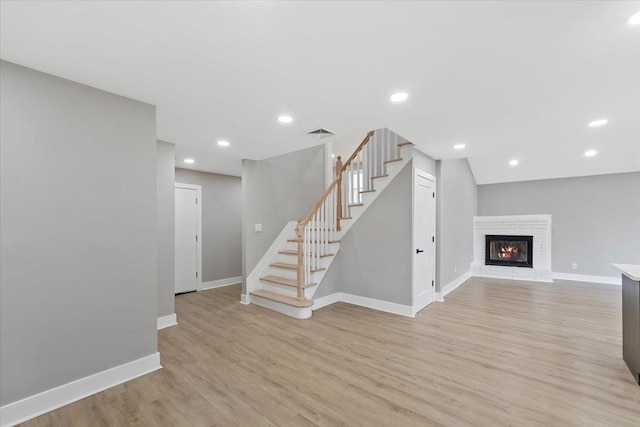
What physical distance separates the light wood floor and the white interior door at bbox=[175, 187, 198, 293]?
1.33 m

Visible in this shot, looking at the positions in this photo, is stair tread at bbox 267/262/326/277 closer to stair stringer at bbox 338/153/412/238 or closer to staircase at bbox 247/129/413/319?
staircase at bbox 247/129/413/319

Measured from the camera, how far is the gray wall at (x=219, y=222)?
18.3 ft

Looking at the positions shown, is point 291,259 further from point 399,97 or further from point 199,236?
point 399,97

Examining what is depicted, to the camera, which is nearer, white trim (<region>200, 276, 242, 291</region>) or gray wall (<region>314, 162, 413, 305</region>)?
gray wall (<region>314, 162, 413, 305</region>)

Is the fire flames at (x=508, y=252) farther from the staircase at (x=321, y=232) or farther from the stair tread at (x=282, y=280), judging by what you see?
the stair tread at (x=282, y=280)

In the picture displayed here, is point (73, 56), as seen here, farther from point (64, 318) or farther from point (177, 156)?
point (177, 156)

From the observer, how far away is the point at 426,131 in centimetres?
334

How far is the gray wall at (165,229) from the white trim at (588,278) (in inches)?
314

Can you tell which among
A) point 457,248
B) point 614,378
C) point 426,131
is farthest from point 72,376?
point 457,248

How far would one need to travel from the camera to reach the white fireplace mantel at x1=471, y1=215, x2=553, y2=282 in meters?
6.46

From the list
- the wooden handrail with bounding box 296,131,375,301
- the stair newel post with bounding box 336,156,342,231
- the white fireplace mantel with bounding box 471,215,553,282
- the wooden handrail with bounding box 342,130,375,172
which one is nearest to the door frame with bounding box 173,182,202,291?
the wooden handrail with bounding box 296,131,375,301

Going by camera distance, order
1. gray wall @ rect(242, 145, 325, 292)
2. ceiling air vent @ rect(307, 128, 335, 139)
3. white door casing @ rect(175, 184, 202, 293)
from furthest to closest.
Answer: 1. white door casing @ rect(175, 184, 202, 293)
2. gray wall @ rect(242, 145, 325, 292)
3. ceiling air vent @ rect(307, 128, 335, 139)

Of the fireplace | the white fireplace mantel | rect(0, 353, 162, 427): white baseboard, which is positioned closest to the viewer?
rect(0, 353, 162, 427): white baseboard

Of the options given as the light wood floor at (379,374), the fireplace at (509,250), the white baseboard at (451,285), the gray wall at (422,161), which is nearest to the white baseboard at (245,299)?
the light wood floor at (379,374)
